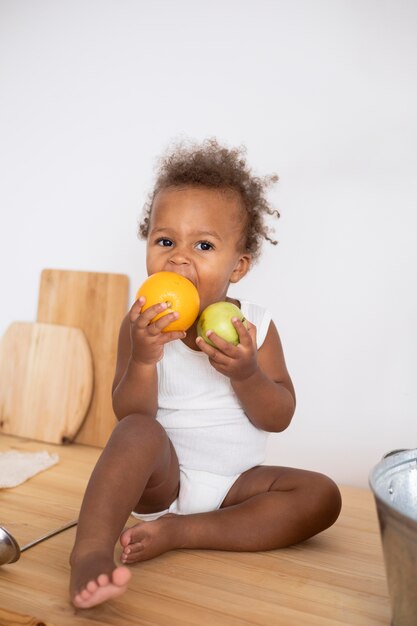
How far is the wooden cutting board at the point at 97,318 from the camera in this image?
1644 millimetres

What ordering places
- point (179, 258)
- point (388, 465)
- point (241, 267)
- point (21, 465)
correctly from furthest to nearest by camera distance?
point (21, 465) → point (241, 267) → point (179, 258) → point (388, 465)

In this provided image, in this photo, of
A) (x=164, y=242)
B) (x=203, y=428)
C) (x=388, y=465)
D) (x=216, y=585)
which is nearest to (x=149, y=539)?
(x=216, y=585)

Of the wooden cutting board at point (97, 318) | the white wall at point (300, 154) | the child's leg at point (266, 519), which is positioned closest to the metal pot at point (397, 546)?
the child's leg at point (266, 519)

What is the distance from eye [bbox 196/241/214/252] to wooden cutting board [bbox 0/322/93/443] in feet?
2.13

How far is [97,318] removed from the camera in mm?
1670

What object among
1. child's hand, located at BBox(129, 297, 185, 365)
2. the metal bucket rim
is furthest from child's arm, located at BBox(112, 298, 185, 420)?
the metal bucket rim

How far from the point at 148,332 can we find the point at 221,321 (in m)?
0.10

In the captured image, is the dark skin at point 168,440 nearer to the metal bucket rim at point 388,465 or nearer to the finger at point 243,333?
the finger at point 243,333

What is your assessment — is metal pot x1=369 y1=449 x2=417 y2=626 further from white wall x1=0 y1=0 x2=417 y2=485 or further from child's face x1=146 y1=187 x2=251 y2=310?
white wall x1=0 y1=0 x2=417 y2=485

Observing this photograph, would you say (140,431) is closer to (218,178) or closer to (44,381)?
(218,178)

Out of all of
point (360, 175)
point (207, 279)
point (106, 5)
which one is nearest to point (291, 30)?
point (360, 175)

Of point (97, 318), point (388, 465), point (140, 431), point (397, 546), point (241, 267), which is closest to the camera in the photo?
point (397, 546)

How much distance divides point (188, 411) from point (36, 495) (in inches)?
14.0

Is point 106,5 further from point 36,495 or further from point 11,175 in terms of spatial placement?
point 36,495
